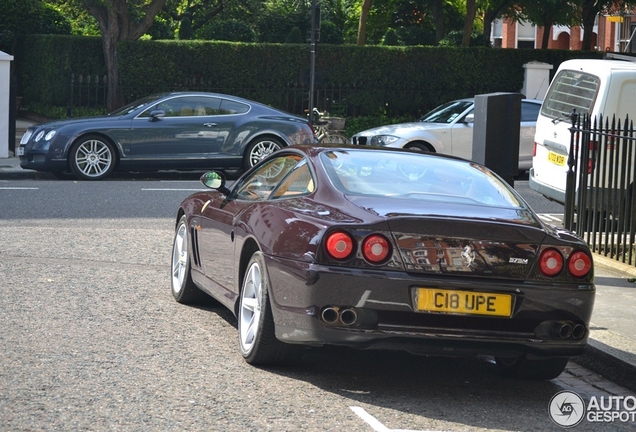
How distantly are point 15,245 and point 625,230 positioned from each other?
574cm

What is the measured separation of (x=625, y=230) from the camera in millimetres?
10359

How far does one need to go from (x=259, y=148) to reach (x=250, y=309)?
12.8m

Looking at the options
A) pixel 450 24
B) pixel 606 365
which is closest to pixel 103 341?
pixel 606 365

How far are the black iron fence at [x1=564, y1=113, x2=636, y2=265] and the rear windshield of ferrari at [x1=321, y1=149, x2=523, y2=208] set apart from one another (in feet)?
12.0

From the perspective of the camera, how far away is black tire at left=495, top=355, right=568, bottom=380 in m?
6.40

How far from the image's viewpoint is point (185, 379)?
19.6ft

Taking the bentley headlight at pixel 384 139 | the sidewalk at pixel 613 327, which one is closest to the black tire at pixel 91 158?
the bentley headlight at pixel 384 139

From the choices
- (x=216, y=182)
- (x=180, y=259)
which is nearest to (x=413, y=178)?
(x=216, y=182)

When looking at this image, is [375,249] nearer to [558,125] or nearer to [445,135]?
[558,125]

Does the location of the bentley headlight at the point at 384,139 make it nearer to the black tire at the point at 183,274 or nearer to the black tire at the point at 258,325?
the black tire at the point at 183,274

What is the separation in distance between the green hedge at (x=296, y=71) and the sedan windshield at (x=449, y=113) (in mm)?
6021

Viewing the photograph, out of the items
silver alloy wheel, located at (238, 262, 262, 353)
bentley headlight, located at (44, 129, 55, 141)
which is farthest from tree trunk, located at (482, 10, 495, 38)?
silver alloy wheel, located at (238, 262, 262, 353)

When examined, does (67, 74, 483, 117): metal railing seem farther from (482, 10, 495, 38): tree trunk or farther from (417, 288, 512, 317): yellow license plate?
(417, 288, 512, 317): yellow license plate

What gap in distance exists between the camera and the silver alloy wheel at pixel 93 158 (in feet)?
58.5
